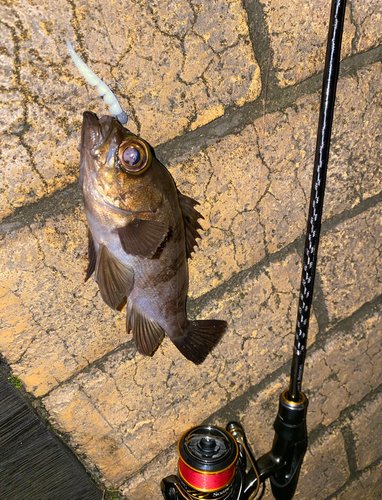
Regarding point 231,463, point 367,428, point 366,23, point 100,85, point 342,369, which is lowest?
point 367,428

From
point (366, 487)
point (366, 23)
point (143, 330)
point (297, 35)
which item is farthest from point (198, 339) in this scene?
point (366, 487)

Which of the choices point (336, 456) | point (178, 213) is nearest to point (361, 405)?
point (336, 456)

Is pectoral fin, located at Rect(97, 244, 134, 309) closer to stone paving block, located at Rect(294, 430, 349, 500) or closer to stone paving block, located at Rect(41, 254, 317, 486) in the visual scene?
stone paving block, located at Rect(41, 254, 317, 486)

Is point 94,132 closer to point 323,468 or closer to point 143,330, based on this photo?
point 143,330

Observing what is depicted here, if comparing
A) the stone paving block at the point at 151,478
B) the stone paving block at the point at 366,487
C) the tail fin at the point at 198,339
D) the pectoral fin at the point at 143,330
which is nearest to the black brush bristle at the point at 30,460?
the stone paving block at the point at 151,478

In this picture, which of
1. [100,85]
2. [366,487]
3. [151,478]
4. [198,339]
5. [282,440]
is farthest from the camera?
[366,487]

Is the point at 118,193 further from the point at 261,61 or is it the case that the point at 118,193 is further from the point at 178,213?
the point at 261,61

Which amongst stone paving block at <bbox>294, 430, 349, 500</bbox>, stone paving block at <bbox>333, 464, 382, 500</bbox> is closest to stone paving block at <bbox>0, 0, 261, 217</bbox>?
stone paving block at <bbox>294, 430, 349, 500</bbox>
